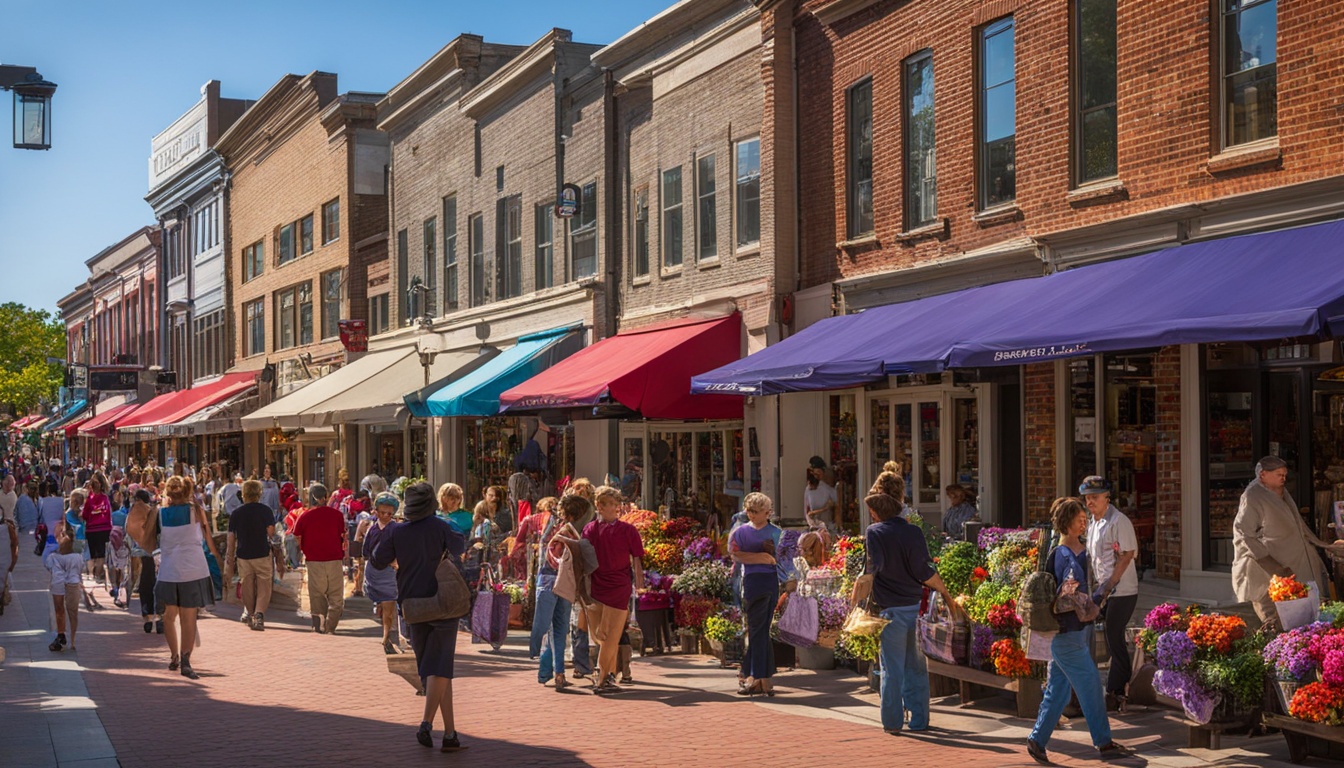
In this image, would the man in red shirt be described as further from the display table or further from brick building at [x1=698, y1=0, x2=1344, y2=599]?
the display table

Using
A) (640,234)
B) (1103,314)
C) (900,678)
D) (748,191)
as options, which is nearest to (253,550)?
(748,191)

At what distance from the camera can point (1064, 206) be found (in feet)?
51.4

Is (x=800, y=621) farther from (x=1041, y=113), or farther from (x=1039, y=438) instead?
(x=1041, y=113)

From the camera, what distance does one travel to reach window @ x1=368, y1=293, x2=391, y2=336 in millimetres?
36062

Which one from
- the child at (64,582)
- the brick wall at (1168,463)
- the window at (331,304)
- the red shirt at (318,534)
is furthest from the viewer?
the window at (331,304)

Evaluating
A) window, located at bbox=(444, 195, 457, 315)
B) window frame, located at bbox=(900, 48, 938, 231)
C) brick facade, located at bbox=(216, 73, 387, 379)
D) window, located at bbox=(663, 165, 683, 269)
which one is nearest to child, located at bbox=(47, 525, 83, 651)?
window frame, located at bbox=(900, 48, 938, 231)

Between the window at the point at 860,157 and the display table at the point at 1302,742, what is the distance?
427 inches

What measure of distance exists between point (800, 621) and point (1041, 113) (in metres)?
6.11

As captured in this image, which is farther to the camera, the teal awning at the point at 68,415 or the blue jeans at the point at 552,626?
the teal awning at the point at 68,415

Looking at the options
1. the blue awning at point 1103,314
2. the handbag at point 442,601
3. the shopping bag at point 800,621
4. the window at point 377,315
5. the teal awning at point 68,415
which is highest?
the window at point 377,315

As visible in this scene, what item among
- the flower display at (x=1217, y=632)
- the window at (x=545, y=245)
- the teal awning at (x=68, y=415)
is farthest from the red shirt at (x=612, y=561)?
the teal awning at (x=68, y=415)

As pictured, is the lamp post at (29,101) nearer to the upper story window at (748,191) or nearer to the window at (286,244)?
the upper story window at (748,191)

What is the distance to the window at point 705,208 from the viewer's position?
74.6ft

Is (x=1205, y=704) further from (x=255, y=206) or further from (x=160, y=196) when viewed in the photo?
(x=160, y=196)
